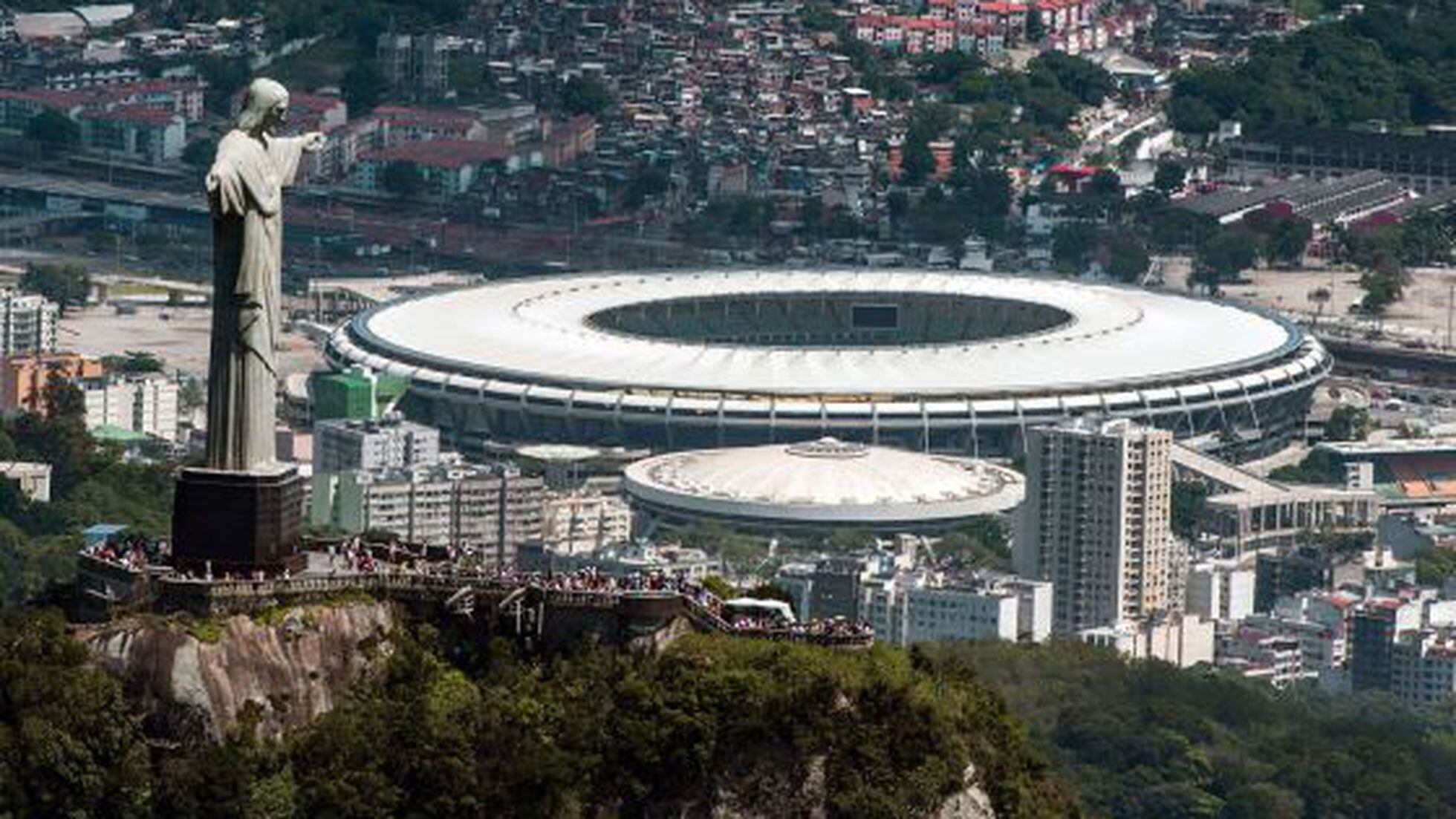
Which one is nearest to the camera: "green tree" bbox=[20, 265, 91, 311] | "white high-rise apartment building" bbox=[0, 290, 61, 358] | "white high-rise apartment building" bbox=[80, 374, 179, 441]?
"white high-rise apartment building" bbox=[80, 374, 179, 441]

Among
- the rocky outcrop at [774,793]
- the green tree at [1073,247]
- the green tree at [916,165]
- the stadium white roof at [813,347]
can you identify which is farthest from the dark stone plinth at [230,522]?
the green tree at [916,165]

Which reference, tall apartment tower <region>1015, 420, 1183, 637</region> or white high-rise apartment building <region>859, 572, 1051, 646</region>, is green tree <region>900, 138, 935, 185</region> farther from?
white high-rise apartment building <region>859, 572, 1051, 646</region>

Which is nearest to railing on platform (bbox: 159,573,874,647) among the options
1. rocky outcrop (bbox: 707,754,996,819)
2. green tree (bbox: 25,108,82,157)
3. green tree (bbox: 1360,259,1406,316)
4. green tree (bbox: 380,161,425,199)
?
rocky outcrop (bbox: 707,754,996,819)

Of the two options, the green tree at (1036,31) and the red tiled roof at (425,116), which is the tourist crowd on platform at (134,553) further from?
the green tree at (1036,31)

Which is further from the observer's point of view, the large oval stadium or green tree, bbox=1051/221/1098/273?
green tree, bbox=1051/221/1098/273

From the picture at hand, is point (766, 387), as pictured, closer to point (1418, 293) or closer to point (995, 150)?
point (1418, 293)

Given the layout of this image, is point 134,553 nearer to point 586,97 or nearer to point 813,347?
point 813,347
